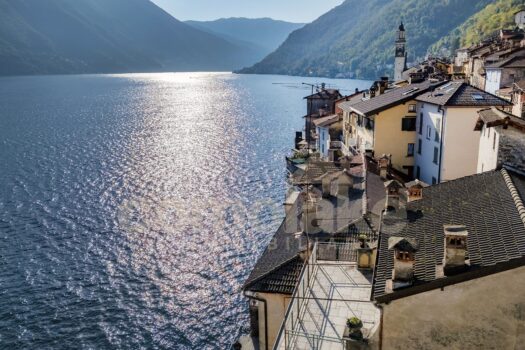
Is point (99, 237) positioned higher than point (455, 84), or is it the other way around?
point (455, 84)

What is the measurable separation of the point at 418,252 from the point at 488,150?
10055mm

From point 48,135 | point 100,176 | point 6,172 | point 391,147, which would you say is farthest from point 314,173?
point 48,135

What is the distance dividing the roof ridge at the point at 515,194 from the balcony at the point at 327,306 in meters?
5.84

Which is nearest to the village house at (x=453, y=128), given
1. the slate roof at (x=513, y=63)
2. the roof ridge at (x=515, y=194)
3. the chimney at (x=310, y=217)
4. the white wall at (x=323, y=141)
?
the chimney at (x=310, y=217)

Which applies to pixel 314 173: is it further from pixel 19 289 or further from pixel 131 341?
pixel 19 289

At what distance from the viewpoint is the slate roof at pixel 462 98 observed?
41.8m

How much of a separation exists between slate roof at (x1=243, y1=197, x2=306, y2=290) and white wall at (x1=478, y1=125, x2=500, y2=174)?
1075 cm

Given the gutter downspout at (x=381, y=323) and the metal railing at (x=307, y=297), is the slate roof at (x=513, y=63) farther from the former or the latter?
the gutter downspout at (x=381, y=323)

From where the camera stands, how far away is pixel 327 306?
20562mm

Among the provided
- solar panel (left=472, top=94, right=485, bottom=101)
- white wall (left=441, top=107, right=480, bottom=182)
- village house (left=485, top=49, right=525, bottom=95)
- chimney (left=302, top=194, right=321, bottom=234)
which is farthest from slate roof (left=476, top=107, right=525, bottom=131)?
village house (left=485, top=49, right=525, bottom=95)

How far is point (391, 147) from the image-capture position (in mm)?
50906

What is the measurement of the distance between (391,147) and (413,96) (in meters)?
5.74

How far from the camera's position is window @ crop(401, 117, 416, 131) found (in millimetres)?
50219

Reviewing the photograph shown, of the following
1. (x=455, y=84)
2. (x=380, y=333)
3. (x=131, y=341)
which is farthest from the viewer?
(x=455, y=84)
